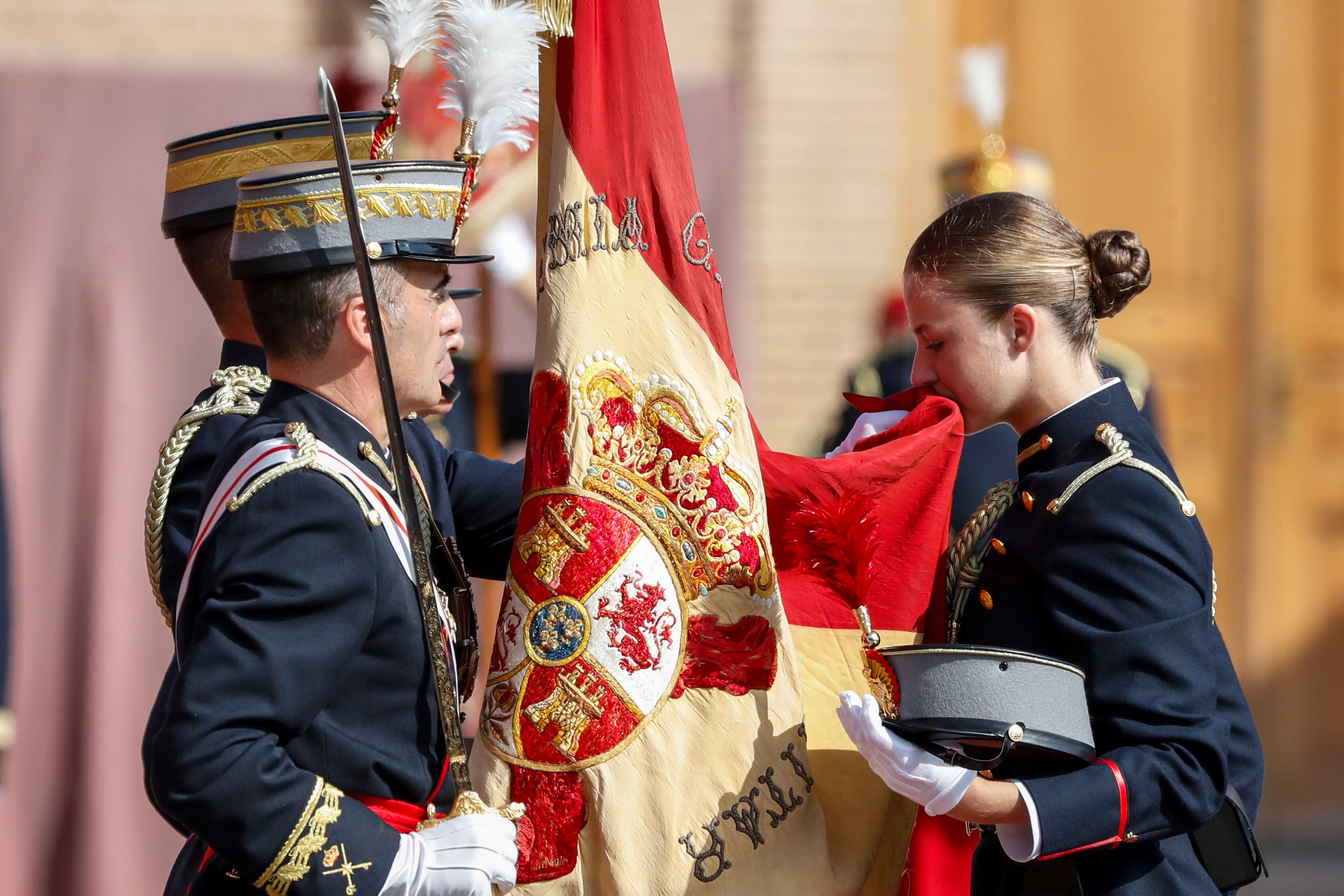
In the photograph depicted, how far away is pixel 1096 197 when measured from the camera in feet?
20.3

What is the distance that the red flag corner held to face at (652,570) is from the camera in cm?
199

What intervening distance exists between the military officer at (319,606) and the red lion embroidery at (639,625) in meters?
0.25

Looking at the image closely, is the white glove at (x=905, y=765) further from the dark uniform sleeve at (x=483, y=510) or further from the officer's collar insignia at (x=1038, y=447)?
the dark uniform sleeve at (x=483, y=510)

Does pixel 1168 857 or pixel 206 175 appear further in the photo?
pixel 206 175

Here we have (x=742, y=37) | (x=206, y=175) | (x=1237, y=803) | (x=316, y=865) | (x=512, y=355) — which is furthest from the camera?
(x=742, y=37)

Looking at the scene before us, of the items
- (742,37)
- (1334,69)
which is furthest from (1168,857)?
(1334,69)

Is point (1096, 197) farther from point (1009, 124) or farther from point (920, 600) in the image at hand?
point (920, 600)

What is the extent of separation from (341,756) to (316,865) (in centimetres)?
15

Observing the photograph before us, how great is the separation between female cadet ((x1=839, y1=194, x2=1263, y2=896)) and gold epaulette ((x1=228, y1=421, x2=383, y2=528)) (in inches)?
25.9

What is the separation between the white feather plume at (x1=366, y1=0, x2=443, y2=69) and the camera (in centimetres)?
207

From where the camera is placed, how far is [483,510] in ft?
7.90

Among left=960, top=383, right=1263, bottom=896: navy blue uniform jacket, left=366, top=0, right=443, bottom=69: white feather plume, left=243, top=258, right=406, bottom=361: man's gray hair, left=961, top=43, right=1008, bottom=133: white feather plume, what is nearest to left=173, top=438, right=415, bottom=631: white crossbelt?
left=243, top=258, right=406, bottom=361: man's gray hair

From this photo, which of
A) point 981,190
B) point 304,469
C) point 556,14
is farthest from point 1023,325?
point 981,190

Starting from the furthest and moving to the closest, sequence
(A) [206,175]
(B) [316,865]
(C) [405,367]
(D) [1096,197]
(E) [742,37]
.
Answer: (D) [1096,197] → (E) [742,37] → (A) [206,175] → (C) [405,367] → (B) [316,865]
